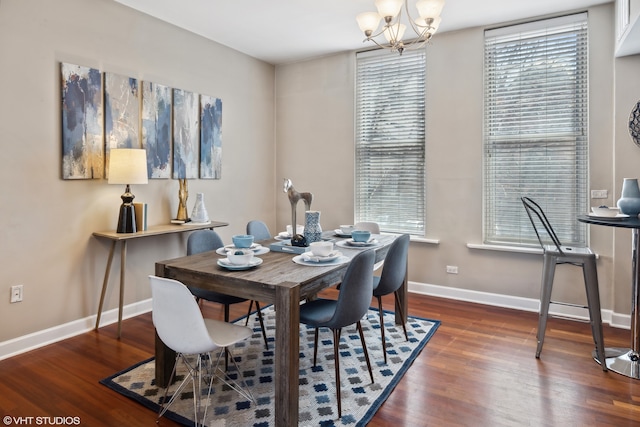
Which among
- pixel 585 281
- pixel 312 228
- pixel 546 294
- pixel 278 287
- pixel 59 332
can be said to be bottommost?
pixel 59 332

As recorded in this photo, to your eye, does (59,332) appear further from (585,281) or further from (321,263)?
(585,281)

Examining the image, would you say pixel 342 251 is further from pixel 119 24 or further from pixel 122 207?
pixel 119 24

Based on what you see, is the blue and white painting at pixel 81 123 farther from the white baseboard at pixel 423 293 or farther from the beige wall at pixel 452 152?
the beige wall at pixel 452 152

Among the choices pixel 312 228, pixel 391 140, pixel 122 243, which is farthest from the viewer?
pixel 391 140

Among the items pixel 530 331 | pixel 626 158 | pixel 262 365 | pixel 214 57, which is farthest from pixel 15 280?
pixel 626 158

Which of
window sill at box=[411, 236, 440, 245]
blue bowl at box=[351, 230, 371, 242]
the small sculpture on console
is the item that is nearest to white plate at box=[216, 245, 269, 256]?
the small sculpture on console

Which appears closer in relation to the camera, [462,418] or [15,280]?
[462,418]

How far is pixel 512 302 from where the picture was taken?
3.79 metres

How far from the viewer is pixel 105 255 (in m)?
3.33

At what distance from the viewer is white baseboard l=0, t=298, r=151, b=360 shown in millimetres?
2750

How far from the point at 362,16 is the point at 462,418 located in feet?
8.17

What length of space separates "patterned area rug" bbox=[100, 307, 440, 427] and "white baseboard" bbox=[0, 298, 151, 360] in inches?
36.2

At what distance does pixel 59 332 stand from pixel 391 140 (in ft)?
11.7

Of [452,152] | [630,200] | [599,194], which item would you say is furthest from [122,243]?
[599,194]
